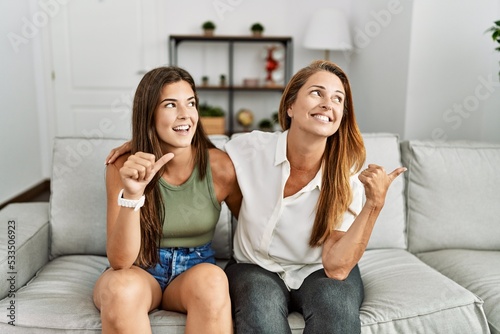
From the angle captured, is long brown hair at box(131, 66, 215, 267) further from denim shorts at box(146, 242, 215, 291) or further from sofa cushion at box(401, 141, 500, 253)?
sofa cushion at box(401, 141, 500, 253)

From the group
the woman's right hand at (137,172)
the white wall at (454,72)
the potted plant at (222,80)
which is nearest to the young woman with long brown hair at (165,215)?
the woman's right hand at (137,172)

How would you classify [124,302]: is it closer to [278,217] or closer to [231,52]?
[278,217]

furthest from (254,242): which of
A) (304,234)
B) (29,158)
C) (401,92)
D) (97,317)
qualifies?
(29,158)

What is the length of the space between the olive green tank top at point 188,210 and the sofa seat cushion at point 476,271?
0.88 metres

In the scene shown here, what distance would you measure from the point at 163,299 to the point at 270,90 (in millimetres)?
3191

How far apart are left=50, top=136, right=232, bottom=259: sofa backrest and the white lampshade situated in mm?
2420

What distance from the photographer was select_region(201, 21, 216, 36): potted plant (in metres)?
4.29

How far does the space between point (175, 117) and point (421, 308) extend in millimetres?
903

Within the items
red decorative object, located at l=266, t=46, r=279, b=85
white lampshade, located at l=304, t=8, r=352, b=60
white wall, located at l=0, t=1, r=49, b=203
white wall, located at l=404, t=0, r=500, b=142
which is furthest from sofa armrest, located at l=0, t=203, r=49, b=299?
red decorative object, located at l=266, t=46, r=279, b=85

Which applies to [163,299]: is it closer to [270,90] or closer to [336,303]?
[336,303]

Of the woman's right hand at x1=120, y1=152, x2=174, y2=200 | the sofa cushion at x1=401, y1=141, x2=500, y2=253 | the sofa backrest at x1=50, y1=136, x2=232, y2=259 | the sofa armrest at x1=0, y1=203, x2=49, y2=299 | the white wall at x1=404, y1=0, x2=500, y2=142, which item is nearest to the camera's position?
the woman's right hand at x1=120, y1=152, x2=174, y2=200

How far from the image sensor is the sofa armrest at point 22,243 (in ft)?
5.22

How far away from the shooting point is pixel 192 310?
1337mm

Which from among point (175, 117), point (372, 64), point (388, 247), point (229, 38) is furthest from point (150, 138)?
point (229, 38)
